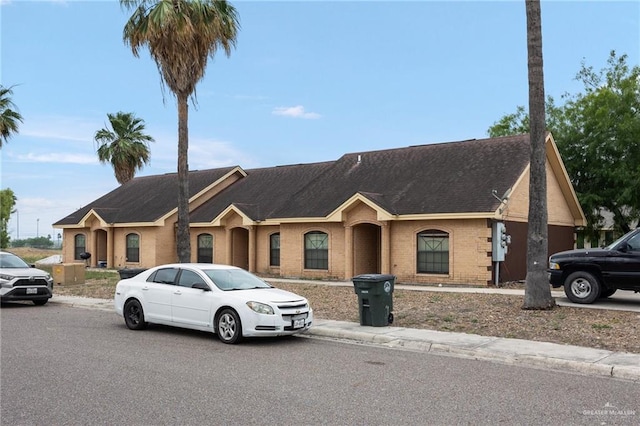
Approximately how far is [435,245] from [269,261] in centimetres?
911

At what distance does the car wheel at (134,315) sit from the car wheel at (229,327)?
2.31 m

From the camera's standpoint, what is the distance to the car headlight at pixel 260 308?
1076 centimetres

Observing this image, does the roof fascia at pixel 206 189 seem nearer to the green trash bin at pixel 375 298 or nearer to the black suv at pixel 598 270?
the green trash bin at pixel 375 298

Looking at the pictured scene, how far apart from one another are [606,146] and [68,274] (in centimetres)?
2437

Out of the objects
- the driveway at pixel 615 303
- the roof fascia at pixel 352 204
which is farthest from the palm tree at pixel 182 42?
the driveway at pixel 615 303

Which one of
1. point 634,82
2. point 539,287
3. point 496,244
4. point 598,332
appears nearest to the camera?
point 598,332

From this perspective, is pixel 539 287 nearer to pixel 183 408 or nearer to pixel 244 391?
pixel 244 391

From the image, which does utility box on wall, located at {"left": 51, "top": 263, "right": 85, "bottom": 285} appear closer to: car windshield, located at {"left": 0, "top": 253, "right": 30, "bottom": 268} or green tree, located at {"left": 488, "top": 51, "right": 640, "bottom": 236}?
car windshield, located at {"left": 0, "top": 253, "right": 30, "bottom": 268}

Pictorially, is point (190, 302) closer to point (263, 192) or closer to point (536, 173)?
point (536, 173)

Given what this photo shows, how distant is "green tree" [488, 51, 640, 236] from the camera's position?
2725 cm

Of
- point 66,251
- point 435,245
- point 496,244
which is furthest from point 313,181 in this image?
point 66,251

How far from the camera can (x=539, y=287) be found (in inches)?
559

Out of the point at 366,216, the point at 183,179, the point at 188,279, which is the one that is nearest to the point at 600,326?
the point at 188,279

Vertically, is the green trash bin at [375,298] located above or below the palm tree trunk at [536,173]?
below
